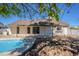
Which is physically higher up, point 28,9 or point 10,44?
point 28,9

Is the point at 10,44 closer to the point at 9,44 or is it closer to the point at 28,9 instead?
the point at 9,44

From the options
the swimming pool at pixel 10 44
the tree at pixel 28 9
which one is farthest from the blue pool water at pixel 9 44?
the tree at pixel 28 9

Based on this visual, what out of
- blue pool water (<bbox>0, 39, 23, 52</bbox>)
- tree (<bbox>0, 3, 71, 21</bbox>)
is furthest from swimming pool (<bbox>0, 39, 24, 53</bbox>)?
tree (<bbox>0, 3, 71, 21</bbox>)

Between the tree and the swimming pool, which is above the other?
the tree

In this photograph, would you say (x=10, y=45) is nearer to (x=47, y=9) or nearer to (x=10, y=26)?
(x=10, y=26)

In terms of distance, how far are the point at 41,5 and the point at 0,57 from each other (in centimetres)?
76

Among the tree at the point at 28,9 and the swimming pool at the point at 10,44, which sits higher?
the tree at the point at 28,9

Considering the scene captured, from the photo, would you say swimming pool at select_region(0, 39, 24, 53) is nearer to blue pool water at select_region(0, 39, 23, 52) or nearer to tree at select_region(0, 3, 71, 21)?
blue pool water at select_region(0, 39, 23, 52)

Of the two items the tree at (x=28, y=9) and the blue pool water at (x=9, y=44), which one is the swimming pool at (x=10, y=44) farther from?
the tree at (x=28, y=9)

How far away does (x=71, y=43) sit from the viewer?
320 cm

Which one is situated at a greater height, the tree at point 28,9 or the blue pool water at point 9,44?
the tree at point 28,9

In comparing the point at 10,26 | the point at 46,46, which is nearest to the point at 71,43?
the point at 46,46

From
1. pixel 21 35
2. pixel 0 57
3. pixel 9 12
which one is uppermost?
pixel 9 12

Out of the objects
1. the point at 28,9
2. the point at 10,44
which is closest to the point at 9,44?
the point at 10,44
